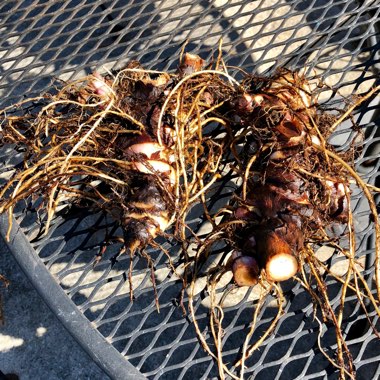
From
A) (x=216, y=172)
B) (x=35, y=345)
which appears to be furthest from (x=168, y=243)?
(x=35, y=345)

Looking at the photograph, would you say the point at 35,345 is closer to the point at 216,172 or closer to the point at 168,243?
the point at 168,243

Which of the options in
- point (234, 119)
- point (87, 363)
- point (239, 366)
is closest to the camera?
point (239, 366)

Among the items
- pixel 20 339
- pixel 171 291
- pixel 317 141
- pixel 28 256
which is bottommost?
pixel 171 291

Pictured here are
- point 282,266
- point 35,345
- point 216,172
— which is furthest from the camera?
point 35,345

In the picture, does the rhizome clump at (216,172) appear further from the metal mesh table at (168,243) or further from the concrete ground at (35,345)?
the concrete ground at (35,345)

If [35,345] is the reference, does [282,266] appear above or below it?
above

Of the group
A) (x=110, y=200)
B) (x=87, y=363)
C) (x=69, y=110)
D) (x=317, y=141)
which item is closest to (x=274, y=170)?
(x=317, y=141)

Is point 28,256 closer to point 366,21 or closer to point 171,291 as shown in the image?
point 171,291

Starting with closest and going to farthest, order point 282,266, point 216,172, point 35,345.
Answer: point 282,266
point 216,172
point 35,345
